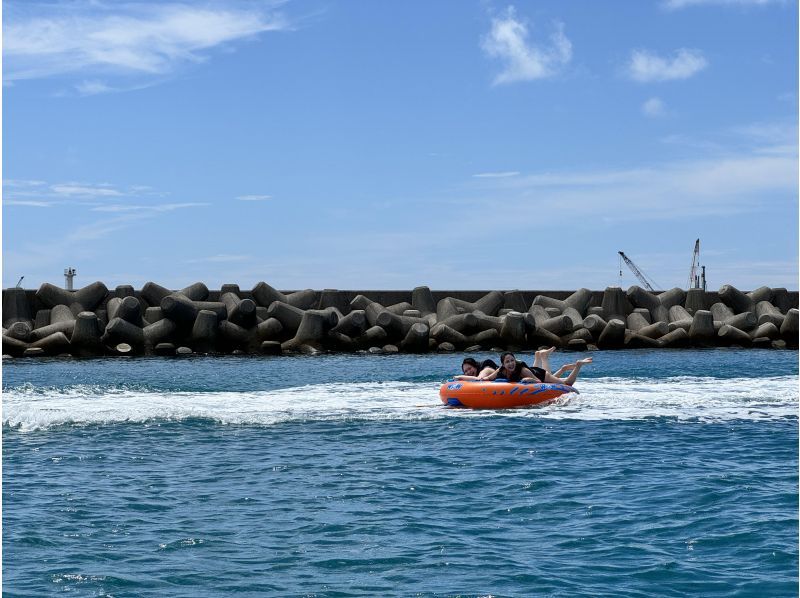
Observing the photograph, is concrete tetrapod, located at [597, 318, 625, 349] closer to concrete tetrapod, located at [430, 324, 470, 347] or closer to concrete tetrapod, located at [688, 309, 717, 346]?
concrete tetrapod, located at [688, 309, 717, 346]

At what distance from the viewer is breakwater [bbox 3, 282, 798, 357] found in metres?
28.6

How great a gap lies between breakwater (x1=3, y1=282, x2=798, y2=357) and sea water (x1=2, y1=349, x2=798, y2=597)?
37.5 ft

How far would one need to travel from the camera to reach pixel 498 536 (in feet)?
25.1

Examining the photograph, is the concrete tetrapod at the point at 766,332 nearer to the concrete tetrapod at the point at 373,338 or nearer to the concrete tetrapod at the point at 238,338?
the concrete tetrapod at the point at 373,338

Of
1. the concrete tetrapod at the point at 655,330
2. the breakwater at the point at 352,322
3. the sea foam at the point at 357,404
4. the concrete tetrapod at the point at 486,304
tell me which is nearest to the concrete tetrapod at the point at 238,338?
the breakwater at the point at 352,322

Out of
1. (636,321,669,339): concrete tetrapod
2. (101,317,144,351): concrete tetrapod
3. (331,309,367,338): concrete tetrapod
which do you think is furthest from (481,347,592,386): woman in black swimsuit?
(636,321,669,339): concrete tetrapod

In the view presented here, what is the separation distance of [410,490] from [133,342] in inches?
798

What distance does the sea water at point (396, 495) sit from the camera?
22.0 ft

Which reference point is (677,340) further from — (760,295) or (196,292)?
(196,292)

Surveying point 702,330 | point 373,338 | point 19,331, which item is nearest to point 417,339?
point 373,338

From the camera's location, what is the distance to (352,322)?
Answer: 97.2 ft

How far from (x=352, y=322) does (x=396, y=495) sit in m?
20.6

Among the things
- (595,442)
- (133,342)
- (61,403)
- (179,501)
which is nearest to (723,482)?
(595,442)

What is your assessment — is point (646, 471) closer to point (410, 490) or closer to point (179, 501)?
point (410, 490)
